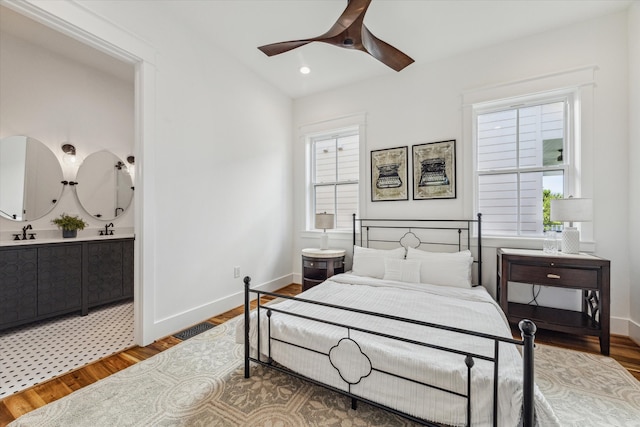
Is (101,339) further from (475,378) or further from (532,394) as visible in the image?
(532,394)

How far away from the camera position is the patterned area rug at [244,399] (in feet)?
4.97

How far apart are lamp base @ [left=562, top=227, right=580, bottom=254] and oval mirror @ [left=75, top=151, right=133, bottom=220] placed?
536 cm

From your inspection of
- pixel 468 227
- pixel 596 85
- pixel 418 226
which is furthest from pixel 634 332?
pixel 596 85

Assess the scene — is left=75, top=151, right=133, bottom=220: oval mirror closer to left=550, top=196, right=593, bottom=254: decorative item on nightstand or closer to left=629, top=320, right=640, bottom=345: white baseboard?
left=550, top=196, right=593, bottom=254: decorative item on nightstand

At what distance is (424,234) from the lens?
135 inches

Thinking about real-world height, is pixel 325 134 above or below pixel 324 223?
above

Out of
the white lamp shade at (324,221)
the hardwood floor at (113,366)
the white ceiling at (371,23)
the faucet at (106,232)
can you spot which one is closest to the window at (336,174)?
the white lamp shade at (324,221)

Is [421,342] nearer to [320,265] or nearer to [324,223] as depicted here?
[320,265]

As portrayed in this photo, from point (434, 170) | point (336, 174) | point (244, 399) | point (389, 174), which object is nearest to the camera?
point (244, 399)

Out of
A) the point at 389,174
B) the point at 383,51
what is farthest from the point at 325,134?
the point at 383,51

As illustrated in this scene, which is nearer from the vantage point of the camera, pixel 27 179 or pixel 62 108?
pixel 27 179

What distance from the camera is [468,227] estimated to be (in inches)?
126

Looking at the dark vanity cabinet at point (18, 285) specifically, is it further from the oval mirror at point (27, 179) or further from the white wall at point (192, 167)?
the white wall at point (192, 167)

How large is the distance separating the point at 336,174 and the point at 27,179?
3804 mm
